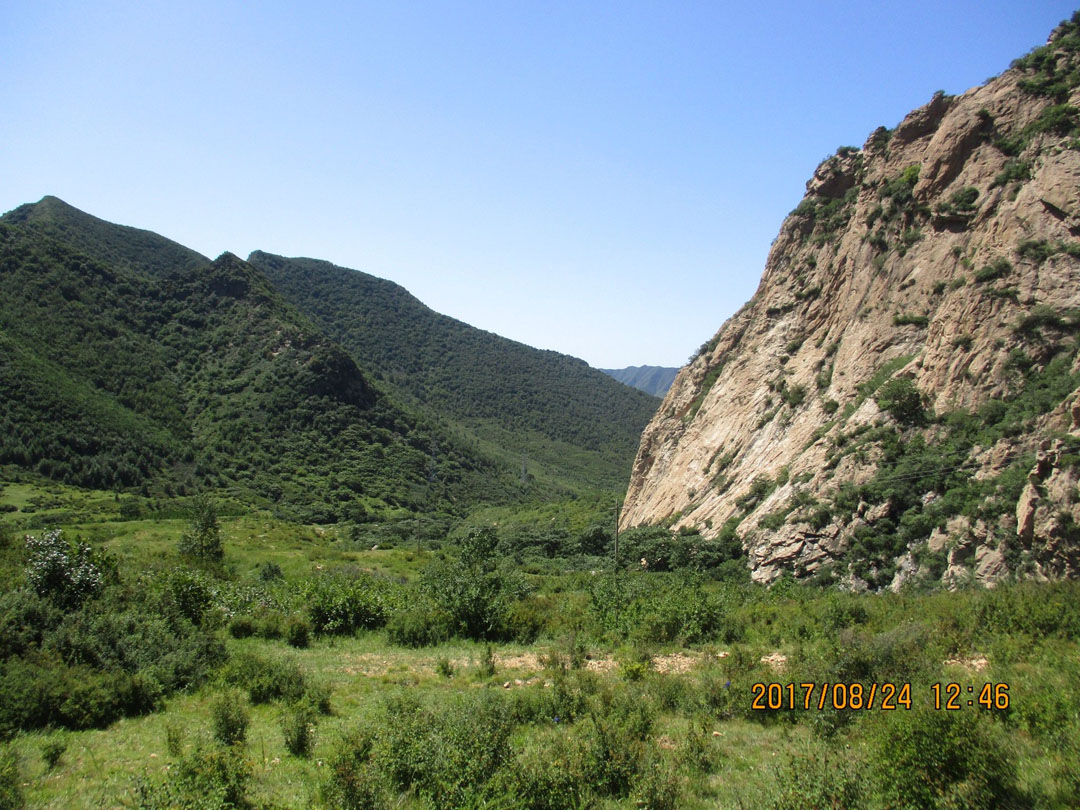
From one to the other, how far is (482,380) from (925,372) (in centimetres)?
12296

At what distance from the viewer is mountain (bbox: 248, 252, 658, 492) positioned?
125 metres

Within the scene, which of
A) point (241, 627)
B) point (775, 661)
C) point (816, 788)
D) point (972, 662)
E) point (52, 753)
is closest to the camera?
point (816, 788)

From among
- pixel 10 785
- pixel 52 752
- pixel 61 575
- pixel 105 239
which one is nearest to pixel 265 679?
pixel 52 752

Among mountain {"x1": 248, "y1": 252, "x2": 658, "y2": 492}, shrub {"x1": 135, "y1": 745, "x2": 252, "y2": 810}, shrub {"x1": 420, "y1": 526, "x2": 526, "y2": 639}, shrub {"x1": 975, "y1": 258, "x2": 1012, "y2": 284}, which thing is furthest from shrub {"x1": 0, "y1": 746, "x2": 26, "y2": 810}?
mountain {"x1": 248, "y1": 252, "x2": 658, "y2": 492}

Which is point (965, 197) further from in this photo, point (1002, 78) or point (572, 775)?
point (572, 775)

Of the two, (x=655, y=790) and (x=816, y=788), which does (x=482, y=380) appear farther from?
(x=816, y=788)

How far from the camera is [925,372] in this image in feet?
87.1

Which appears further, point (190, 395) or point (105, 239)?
point (105, 239)

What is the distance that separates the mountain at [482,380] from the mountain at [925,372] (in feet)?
237

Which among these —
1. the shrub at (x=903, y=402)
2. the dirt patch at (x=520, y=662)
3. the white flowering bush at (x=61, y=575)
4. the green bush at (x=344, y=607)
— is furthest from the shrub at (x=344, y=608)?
the shrub at (x=903, y=402)

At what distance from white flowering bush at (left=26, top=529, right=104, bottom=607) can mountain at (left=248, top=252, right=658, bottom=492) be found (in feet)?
308

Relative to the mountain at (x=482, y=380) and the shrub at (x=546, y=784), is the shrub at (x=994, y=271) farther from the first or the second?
the mountain at (x=482, y=380)

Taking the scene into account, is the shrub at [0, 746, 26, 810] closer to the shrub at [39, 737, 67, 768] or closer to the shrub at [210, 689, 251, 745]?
the shrub at [39, 737, 67, 768]
